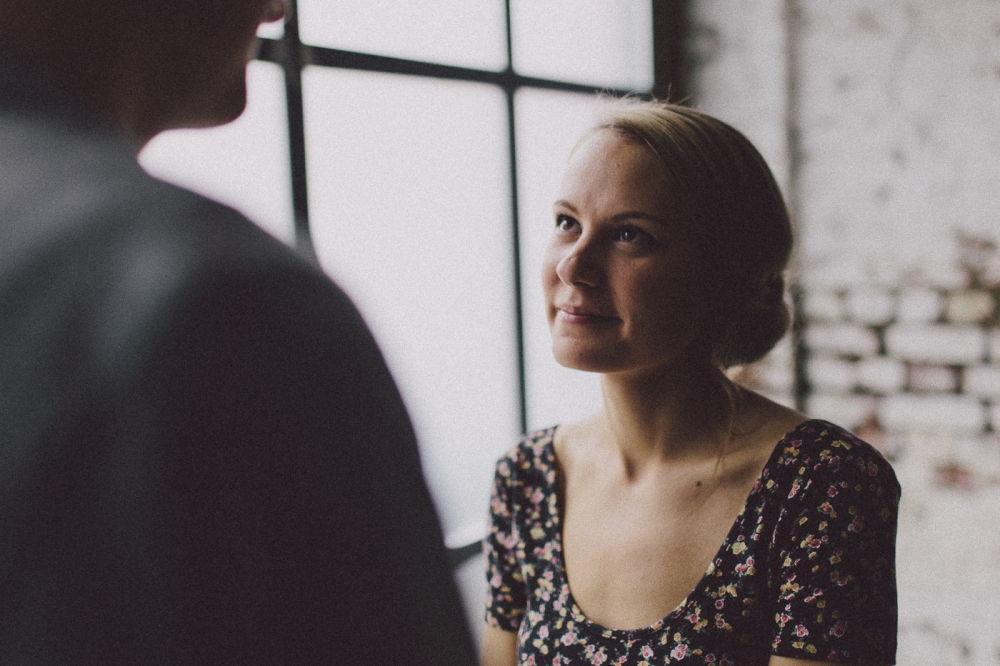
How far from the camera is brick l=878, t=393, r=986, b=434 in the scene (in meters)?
1.83

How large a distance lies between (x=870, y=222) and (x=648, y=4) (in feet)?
3.10

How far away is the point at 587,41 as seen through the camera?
2.06 meters

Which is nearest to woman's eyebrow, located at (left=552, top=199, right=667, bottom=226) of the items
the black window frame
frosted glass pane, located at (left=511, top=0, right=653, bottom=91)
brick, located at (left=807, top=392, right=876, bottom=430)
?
the black window frame

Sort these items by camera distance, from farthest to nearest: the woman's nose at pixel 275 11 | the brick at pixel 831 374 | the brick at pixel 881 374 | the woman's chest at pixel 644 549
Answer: the brick at pixel 831 374 → the brick at pixel 881 374 → the woman's chest at pixel 644 549 → the woman's nose at pixel 275 11

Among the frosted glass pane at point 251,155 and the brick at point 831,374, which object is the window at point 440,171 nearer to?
the frosted glass pane at point 251,155

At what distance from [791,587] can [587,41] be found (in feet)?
5.39

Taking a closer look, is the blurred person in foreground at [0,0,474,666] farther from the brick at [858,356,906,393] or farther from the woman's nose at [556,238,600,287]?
the brick at [858,356,906,393]

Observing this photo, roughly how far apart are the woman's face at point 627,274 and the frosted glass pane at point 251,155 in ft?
1.64

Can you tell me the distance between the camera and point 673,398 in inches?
44.7

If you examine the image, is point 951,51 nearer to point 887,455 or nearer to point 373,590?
point 887,455

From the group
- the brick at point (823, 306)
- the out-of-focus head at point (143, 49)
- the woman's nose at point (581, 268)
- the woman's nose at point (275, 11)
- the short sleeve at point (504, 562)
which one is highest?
the woman's nose at point (275, 11)

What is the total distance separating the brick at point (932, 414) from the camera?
1830 mm

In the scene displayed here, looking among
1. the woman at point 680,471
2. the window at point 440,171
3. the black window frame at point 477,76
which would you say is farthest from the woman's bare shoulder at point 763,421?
the black window frame at point 477,76

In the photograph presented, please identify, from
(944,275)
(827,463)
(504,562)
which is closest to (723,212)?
(827,463)
